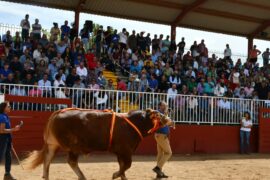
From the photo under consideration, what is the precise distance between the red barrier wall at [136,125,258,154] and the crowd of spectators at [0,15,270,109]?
4.92 ft

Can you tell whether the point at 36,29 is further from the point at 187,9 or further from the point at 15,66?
the point at 187,9

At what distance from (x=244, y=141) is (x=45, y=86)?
8.08 metres

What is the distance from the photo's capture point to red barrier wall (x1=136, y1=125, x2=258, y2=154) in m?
15.0

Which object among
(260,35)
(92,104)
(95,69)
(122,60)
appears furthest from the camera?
(260,35)

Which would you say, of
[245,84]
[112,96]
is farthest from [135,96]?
[245,84]

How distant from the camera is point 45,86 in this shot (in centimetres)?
1294

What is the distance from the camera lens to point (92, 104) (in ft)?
45.1

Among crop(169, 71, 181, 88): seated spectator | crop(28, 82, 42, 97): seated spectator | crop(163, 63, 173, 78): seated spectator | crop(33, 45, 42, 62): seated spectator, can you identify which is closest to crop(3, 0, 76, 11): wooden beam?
crop(33, 45, 42, 62): seated spectator

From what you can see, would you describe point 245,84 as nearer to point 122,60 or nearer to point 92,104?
point 122,60

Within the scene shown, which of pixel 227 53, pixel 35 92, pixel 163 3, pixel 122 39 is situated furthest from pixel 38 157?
pixel 227 53

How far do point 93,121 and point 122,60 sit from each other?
10910 millimetres

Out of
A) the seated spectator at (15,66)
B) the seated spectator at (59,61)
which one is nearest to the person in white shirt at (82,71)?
the seated spectator at (59,61)

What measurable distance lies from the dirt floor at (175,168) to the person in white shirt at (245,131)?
1555 mm

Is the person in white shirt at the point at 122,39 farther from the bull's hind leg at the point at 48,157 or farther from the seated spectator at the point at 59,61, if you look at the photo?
the bull's hind leg at the point at 48,157
